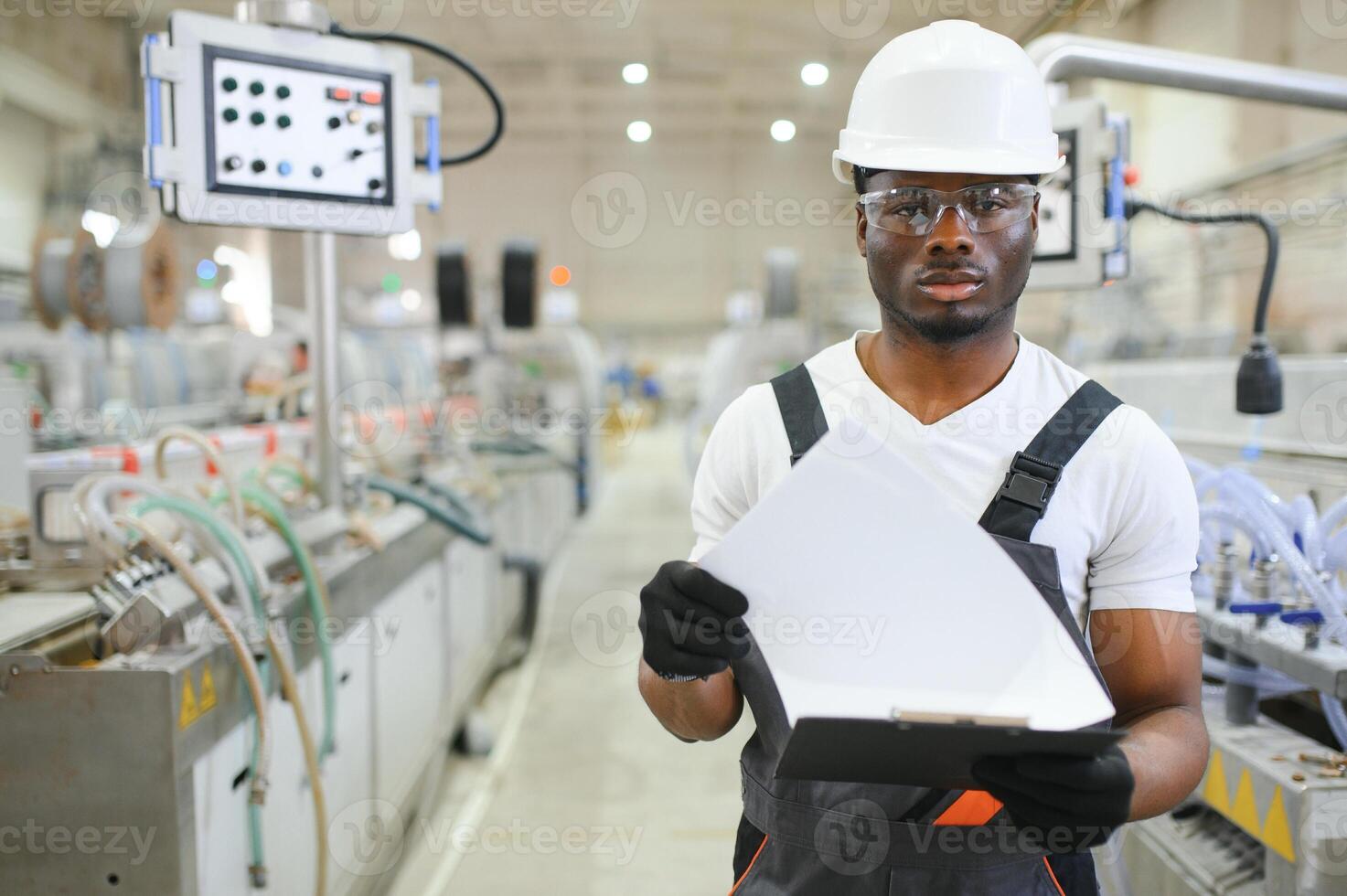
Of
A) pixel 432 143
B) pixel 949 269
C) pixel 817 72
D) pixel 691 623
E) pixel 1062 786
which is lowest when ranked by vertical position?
pixel 1062 786

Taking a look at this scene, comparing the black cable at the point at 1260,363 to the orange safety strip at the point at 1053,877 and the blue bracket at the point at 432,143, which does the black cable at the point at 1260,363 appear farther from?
the blue bracket at the point at 432,143

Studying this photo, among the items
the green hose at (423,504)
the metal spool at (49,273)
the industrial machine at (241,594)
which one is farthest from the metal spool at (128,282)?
the green hose at (423,504)

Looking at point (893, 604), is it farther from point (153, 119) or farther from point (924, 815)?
point (153, 119)

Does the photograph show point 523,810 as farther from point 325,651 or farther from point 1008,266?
point 1008,266

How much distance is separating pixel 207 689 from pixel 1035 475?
129cm

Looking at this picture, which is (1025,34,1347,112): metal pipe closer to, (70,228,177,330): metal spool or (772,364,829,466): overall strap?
(772,364,829,466): overall strap

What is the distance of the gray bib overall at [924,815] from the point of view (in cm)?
91

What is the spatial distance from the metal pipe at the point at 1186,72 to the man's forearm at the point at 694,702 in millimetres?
1458

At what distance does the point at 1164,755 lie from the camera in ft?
2.92

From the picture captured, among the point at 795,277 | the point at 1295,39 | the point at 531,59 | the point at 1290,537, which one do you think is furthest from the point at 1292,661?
the point at 531,59

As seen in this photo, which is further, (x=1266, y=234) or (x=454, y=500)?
(x=454, y=500)

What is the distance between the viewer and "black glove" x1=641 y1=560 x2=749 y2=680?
32.1 inches

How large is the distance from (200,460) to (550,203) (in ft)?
39.9

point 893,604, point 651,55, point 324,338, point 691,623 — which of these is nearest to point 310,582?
point 324,338
